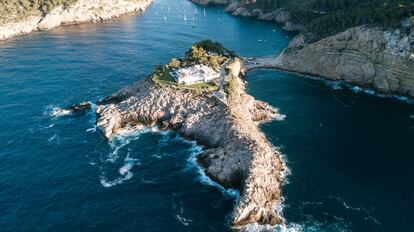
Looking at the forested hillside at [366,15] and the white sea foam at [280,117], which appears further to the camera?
the forested hillside at [366,15]

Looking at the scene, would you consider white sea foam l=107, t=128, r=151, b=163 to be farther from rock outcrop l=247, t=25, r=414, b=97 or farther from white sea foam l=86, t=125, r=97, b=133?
rock outcrop l=247, t=25, r=414, b=97

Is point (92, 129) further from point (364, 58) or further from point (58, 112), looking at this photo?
point (364, 58)

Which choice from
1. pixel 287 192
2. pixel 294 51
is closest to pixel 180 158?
pixel 287 192

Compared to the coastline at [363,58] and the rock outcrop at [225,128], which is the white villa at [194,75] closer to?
the rock outcrop at [225,128]

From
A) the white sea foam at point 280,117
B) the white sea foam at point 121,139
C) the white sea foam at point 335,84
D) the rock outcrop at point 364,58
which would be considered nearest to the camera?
the white sea foam at point 121,139

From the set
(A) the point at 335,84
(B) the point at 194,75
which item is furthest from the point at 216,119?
(A) the point at 335,84

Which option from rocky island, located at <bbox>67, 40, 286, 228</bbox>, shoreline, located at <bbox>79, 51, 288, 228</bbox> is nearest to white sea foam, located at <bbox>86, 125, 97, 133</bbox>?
shoreline, located at <bbox>79, 51, 288, 228</bbox>

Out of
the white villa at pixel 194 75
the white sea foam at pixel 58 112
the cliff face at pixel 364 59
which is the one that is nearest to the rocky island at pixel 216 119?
the white villa at pixel 194 75
